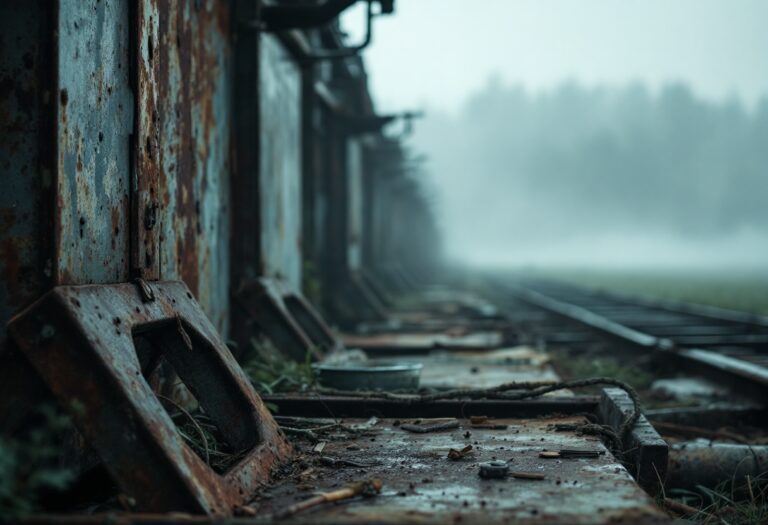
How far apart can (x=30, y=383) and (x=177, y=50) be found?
2110mm

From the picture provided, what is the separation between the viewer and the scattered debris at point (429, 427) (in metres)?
3.64

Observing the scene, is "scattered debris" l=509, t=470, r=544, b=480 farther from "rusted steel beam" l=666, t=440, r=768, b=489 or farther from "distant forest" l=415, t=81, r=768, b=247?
"distant forest" l=415, t=81, r=768, b=247

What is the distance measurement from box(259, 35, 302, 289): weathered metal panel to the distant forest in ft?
331

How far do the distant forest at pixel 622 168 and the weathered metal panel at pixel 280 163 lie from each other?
10085 cm

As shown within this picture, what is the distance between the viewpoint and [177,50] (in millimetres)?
4004

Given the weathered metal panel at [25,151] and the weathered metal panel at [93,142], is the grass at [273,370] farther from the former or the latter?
the weathered metal panel at [25,151]

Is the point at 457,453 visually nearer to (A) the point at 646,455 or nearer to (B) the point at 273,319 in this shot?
(A) the point at 646,455

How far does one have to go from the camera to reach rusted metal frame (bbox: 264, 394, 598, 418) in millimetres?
4078

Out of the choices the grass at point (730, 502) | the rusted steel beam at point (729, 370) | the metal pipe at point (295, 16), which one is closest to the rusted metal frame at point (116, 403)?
the grass at point (730, 502)

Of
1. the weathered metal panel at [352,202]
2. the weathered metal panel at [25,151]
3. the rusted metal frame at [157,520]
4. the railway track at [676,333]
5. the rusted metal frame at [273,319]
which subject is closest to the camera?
the rusted metal frame at [157,520]

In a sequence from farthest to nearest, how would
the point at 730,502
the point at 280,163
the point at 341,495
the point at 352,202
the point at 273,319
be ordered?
the point at 352,202 → the point at 280,163 → the point at 273,319 → the point at 730,502 → the point at 341,495

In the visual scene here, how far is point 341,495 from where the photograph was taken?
8.24ft

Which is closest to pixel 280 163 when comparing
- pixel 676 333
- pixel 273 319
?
pixel 273 319

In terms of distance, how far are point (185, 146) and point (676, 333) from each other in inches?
299
